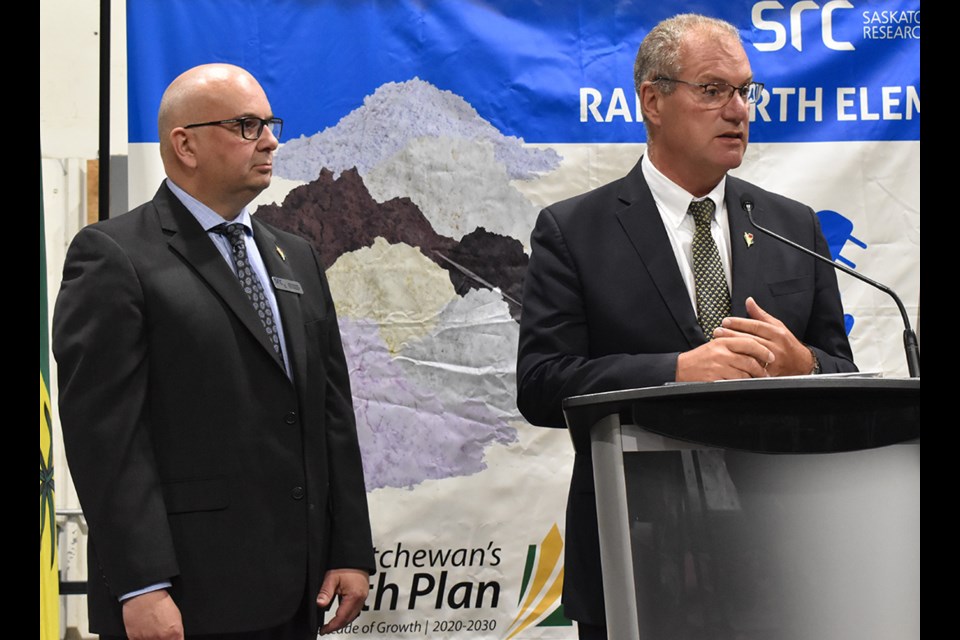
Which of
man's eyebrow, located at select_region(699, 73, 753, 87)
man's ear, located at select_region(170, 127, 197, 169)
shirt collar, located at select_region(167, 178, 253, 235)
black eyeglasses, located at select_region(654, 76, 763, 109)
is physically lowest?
shirt collar, located at select_region(167, 178, 253, 235)

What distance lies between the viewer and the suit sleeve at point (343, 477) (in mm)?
2254

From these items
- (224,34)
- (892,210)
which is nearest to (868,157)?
(892,210)

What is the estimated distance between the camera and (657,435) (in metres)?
1.50

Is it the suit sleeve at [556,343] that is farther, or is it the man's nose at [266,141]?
the man's nose at [266,141]

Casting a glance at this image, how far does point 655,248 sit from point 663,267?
0.05 m

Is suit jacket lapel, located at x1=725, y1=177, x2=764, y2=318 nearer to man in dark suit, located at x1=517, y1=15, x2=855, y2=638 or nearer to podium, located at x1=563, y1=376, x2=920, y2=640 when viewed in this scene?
man in dark suit, located at x1=517, y1=15, x2=855, y2=638

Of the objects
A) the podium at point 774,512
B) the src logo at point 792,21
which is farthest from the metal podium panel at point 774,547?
the src logo at point 792,21

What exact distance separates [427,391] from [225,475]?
4.38ft

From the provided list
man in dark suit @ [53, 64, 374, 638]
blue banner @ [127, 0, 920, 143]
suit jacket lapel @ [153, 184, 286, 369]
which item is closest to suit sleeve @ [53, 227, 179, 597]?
man in dark suit @ [53, 64, 374, 638]

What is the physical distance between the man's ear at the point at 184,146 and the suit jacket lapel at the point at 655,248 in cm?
86

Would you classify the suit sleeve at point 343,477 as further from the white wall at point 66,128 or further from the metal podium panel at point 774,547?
the white wall at point 66,128

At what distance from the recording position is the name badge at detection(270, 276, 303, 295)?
2.27 m
